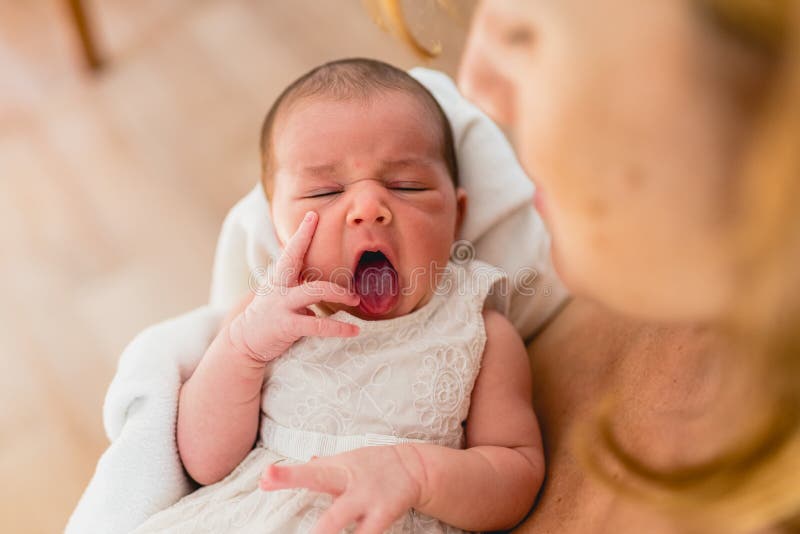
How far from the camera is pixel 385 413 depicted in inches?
39.3

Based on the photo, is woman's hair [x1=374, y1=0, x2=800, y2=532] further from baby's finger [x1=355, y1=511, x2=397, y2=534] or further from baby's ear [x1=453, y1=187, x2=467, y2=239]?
baby's ear [x1=453, y1=187, x2=467, y2=239]

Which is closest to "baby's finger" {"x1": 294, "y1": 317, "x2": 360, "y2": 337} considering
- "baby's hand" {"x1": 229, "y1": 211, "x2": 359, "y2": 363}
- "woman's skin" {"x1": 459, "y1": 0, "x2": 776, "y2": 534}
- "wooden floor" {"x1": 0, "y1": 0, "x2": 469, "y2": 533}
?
"baby's hand" {"x1": 229, "y1": 211, "x2": 359, "y2": 363}

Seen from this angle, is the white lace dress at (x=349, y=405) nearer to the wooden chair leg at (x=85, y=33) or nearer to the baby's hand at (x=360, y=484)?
the baby's hand at (x=360, y=484)

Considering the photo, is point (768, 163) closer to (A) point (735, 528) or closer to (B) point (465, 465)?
(A) point (735, 528)

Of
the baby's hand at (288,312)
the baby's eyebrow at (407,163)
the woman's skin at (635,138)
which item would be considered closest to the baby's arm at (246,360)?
the baby's hand at (288,312)

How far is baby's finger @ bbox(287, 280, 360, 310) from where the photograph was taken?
3.19 feet

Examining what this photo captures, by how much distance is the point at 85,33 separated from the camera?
2082 millimetres

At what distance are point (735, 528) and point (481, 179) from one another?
2.56 feet

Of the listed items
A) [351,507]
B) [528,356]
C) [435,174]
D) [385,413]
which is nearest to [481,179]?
[435,174]

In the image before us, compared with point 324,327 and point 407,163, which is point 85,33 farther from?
point 324,327

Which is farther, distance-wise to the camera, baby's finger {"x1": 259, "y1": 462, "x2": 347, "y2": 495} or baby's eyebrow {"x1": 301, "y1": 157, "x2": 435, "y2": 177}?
baby's eyebrow {"x1": 301, "y1": 157, "x2": 435, "y2": 177}

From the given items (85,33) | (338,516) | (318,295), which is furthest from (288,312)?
(85,33)

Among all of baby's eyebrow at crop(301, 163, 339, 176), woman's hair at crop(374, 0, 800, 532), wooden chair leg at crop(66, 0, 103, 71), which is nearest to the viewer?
woman's hair at crop(374, 0, 800, 532)

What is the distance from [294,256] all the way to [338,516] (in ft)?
1.10
